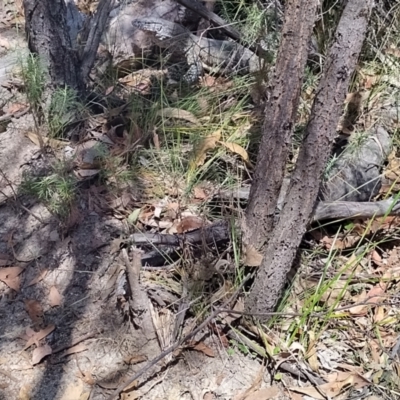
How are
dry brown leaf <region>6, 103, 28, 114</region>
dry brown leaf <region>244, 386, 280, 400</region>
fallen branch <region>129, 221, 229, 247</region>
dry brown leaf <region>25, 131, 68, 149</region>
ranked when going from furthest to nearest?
dry brown leaf <region>6, 103, 28, 114</region> < dry brown leaf <region>25, 131, 68, 149</region> < fallen branch <region>129, 221, 229, 247</region> < dry brown leaf <region>244, 386, 280, 400</region>

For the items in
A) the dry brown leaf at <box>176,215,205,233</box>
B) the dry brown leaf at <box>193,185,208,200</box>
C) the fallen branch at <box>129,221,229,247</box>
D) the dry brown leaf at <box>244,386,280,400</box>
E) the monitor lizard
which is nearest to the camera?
the dry brown leaf at <box>244,386,280,400</box>

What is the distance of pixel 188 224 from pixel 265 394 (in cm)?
89

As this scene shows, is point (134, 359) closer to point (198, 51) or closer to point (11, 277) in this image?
point (11, 277)

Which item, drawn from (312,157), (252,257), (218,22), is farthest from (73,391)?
(218,22)

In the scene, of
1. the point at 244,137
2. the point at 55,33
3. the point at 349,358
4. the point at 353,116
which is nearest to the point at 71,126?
the point at 55,33

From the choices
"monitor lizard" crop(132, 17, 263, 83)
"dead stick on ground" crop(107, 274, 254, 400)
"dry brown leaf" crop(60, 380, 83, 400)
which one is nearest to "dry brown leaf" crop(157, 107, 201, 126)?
"monitor lizard" crop(132, 17, 263, 83)

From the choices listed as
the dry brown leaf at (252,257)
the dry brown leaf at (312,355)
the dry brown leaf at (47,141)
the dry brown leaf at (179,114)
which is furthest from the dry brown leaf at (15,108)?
the dry brown leaf at (312,355)

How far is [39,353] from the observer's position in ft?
8.07

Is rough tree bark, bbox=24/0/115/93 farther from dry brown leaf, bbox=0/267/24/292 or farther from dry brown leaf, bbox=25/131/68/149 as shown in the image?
dry brown leaf, bbox=0/267/24/292

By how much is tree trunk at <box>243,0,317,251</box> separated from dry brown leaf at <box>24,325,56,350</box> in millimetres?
954

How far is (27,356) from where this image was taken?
2475 millimetres

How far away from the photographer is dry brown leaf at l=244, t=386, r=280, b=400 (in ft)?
7.80

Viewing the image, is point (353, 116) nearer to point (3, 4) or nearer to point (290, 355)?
point (290, 355)

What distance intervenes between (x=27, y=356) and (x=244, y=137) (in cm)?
164
